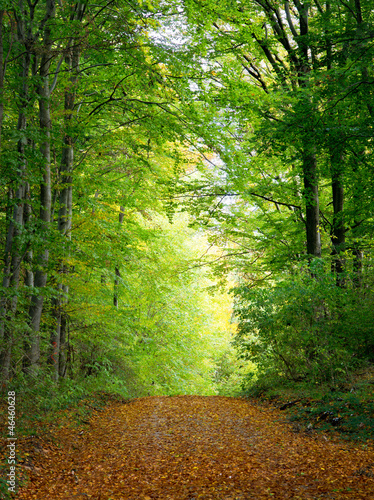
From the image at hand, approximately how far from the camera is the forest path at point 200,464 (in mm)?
3859

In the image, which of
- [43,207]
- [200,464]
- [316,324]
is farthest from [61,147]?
[200,464]

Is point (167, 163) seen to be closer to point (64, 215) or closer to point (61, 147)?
point (61, 147)

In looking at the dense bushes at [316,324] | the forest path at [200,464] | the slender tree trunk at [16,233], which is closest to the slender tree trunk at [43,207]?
the slender tree trunk at [16,233]

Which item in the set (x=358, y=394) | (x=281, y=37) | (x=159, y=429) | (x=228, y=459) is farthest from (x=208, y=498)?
(x=281, y=37)

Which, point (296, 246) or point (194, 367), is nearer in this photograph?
point (296, 246)

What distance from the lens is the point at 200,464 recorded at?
4.77 metres

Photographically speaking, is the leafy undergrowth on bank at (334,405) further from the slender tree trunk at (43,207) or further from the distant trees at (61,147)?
the slender tree trunk at (43,207)

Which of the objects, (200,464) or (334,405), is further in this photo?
(334,405)

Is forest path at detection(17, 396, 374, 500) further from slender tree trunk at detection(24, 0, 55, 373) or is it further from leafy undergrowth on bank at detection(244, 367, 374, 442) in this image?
slender tree trunk at detection(24, 0, 55, 373)

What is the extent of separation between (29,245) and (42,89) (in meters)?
3.12

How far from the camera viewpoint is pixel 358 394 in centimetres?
665

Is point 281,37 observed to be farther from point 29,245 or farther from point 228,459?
point 228,459

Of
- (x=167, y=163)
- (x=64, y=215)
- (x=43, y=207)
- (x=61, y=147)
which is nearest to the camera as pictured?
(x=43, y=207)

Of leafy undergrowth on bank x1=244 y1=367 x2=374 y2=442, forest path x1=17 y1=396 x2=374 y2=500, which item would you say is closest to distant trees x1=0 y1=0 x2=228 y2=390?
forest path x1=17 y1=396 x2=374 y2=500
